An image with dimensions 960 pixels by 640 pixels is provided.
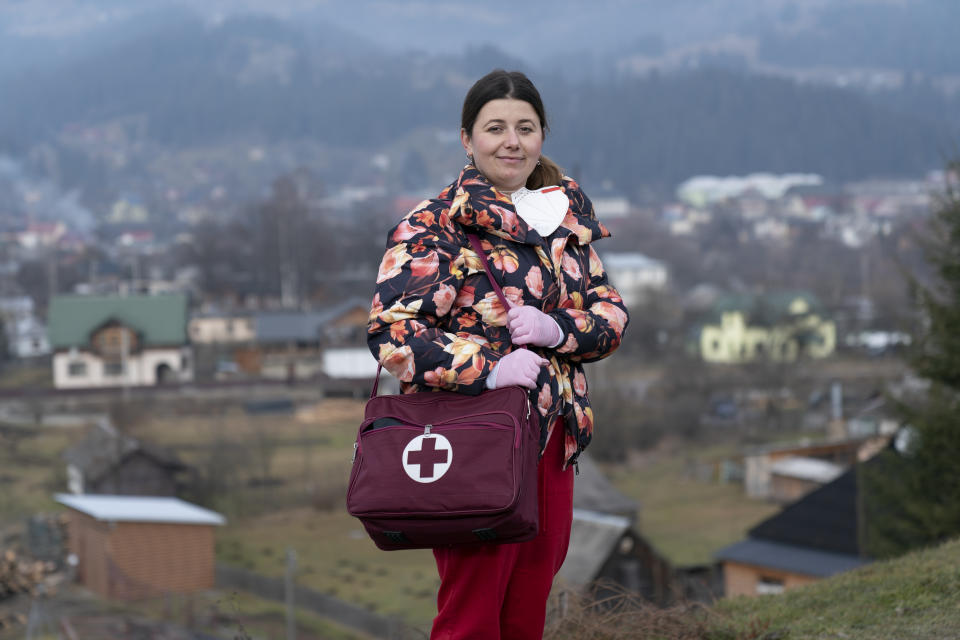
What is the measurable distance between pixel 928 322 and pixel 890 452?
149 cm

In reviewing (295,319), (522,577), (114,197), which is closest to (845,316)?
(295,319)

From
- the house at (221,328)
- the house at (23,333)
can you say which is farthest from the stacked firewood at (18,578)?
the house at (221,328)

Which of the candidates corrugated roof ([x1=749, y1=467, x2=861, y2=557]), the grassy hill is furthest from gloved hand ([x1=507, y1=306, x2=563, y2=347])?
corrugated roof ([x1=749, y1=467, x2=861, y2=557])

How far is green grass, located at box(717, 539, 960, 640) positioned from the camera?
12.1 ft

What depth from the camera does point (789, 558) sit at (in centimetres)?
1630

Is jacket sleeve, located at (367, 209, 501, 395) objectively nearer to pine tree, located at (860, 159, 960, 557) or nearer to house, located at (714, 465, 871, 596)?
pine tree, located at (860, 159, 960, 557)

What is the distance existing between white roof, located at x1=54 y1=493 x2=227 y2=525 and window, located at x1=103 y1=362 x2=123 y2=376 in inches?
911

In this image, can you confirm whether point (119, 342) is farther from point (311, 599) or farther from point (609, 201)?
point (609, 201)

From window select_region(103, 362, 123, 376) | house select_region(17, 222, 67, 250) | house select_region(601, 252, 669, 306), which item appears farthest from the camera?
house select_region(17, 222, 67, 250)

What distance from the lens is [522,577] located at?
2.61 m

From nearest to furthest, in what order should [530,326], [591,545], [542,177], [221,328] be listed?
[530,326] < [542,177] < [591,545] < [221,328]

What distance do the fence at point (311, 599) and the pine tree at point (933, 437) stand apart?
7.24 m

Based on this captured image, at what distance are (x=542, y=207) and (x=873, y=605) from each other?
7.87 ft

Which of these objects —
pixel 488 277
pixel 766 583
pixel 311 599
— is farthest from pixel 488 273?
pixel 311 599
